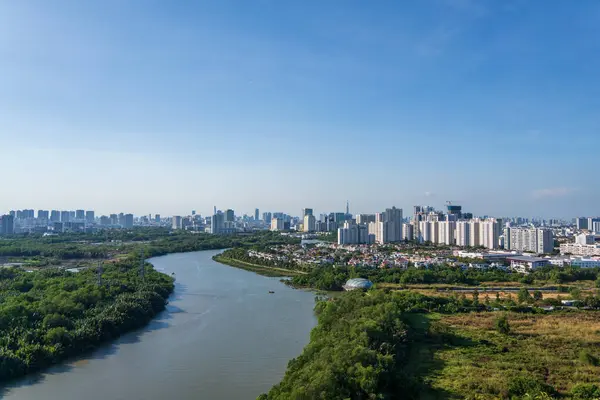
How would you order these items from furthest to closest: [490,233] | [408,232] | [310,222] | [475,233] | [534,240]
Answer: [310,222] → [408,232] → [475,233] → [490,233] → [534,240]

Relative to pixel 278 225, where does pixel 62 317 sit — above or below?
below

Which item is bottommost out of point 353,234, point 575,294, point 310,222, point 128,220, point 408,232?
point 575,294

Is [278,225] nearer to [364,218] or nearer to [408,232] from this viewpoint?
[364,218]

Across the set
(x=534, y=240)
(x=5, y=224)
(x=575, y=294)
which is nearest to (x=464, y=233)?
(x=534, y=240)

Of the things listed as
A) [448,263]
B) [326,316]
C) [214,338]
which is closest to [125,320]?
[214,338]

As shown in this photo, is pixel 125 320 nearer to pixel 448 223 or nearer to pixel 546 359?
pixel 546 359

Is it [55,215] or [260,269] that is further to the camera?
[55,215]
